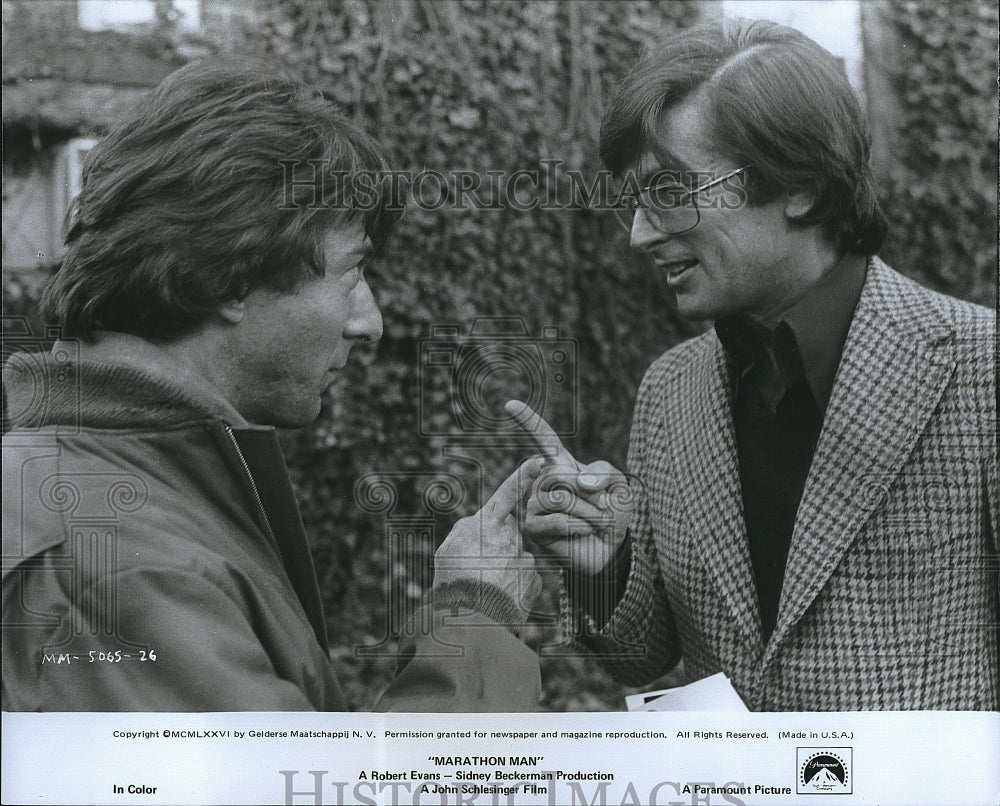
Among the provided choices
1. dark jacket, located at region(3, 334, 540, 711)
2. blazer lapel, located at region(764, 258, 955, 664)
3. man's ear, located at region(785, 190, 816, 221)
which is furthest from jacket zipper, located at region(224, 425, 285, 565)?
man's ear, located at region(785, 190, 816, 221)

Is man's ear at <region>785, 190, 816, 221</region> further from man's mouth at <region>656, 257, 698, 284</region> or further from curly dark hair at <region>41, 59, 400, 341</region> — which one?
curly dark hair at <region>41, 59, 400, 341</region>

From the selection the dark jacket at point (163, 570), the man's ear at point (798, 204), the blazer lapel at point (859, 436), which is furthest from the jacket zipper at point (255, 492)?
the man's ear at point (798, 204)

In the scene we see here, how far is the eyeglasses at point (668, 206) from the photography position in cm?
272

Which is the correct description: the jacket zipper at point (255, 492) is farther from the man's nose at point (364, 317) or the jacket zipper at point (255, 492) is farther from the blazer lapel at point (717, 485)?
the blazer lapel at point (717, 485)

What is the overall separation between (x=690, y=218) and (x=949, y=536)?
3.17 feet

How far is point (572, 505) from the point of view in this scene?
283cm

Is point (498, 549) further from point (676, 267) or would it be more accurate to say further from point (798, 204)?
point (798, 204)

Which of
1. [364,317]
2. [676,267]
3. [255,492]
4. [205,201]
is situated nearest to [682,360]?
[676,267]

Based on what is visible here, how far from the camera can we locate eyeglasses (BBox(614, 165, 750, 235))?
8.93 ft

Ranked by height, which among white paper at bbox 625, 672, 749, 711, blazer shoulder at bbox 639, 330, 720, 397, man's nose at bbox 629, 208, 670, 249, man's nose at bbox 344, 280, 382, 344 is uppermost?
man's nose at bbox 629, 208, 670, 249

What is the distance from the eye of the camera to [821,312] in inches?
108

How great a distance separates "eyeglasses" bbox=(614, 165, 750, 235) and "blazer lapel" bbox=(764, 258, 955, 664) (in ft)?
1.50

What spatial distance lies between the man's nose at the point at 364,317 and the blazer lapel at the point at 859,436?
1.11 meters

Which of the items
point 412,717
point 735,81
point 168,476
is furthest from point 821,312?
point 168,476
